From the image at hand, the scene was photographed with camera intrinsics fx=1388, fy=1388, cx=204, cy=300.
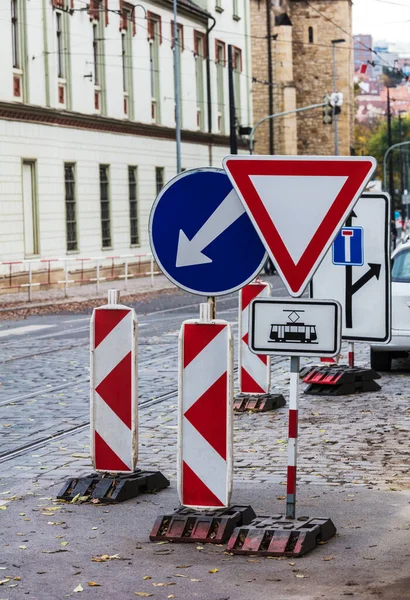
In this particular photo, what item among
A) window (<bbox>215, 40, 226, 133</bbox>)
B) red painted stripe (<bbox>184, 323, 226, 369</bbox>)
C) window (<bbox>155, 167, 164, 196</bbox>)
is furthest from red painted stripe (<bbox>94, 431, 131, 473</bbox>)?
window (<bbox>215, 40, 226, 133</bbox>)

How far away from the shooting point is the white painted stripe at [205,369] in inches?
301

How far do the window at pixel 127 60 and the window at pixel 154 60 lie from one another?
2.28 meters

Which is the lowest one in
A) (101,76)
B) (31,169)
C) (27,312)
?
(27,312)

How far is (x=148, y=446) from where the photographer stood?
10.8 meters

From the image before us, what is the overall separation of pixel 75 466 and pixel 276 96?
81116 millimetres

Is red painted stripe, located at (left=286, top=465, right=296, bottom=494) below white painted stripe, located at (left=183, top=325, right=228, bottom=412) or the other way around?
below

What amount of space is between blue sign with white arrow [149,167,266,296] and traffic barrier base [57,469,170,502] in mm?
1628

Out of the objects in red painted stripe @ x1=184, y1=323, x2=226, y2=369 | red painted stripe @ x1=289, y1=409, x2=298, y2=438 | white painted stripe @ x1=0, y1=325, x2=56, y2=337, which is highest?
red painted stripe @ x1=184, y1=323, x2=226, y2=369

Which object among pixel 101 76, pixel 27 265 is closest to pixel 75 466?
pixel 27 265

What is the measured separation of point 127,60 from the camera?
4897 centimetres

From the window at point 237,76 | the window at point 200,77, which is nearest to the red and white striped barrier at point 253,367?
the window at point 200,77

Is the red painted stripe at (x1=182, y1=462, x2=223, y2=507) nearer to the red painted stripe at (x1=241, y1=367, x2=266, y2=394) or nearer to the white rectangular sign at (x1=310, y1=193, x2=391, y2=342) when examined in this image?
the white rectangular sign at (x1=310, y1=193, x2=391, y2=342)

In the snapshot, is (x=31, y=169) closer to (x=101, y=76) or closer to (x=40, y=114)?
(x=40, y=114)

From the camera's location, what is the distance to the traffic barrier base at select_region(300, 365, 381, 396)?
46.3ft
